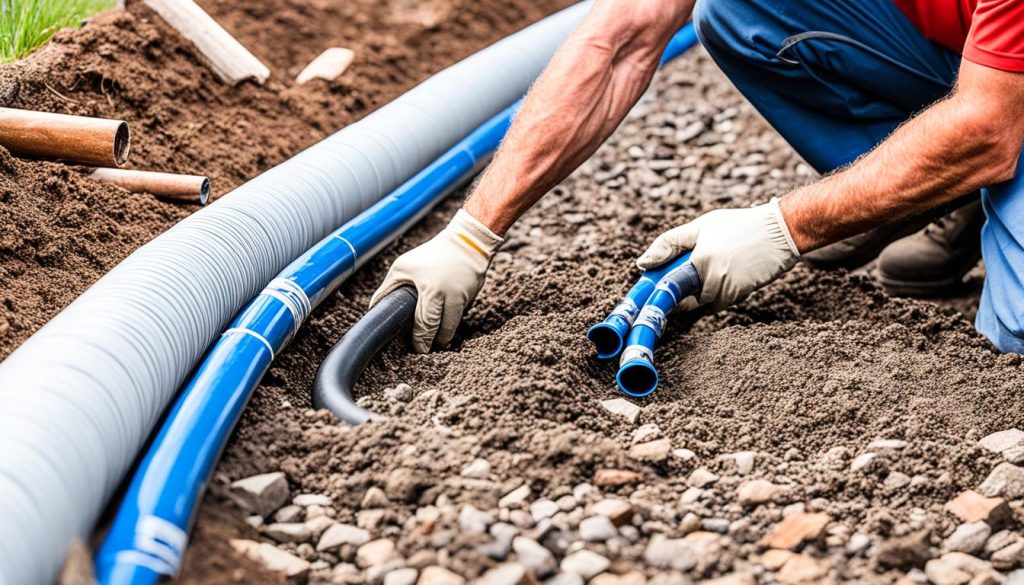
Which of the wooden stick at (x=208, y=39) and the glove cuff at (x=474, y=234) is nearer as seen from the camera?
the glove cuff at (x=474, y=234)

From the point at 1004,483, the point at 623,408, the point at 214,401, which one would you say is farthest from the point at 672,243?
the point at 214,401

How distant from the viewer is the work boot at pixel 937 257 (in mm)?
3334

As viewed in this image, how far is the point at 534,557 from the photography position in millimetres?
1681

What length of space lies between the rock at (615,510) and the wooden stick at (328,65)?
2.67 metres

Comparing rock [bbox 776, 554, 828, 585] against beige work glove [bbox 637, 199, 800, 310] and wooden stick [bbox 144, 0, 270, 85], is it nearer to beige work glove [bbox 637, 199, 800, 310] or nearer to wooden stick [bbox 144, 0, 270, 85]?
beige work glove [bbox 637, 199, 800, 310]

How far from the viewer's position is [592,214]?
140 inches

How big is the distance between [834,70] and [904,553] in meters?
1.62

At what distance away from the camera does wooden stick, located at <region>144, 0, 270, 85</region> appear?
359cm

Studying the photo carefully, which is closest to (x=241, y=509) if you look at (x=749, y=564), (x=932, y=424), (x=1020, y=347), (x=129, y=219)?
(x=749, y=564)

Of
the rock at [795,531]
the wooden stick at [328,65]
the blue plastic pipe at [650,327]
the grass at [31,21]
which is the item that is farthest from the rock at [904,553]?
the wooden stick at [328,65]

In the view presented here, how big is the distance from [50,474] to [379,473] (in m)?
0.56

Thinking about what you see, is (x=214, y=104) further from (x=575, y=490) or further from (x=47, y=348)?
(x=575, y=490)

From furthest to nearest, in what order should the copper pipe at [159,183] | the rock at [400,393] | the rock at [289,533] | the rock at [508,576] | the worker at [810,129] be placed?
1. the copper pipe at [159,183]
2. the worker at [810,129]
3. the rock at [400,393]
4. the rock at [289,533]
5. the rock at [508,576]

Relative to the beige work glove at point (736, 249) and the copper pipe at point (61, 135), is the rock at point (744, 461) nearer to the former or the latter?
the beige work glove at point (736, 249)
